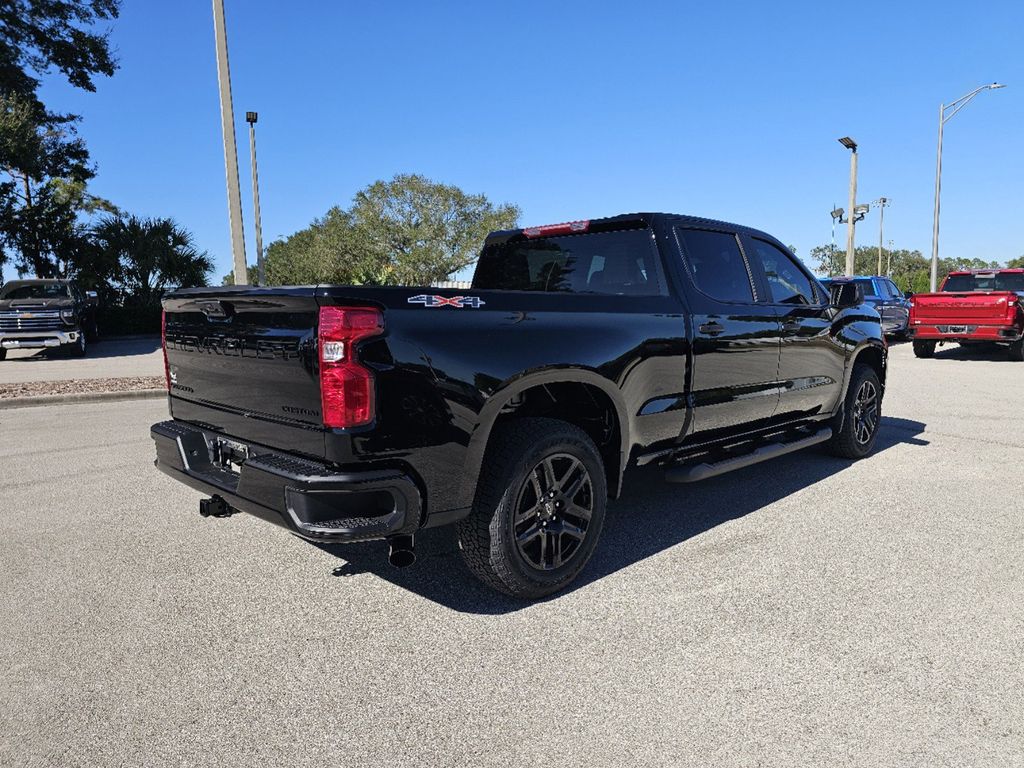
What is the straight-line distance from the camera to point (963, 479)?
556 centimetres

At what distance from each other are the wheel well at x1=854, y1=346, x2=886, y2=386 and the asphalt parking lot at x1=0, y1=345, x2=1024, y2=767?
1.58 metres

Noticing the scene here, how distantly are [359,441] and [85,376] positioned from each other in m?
12.1

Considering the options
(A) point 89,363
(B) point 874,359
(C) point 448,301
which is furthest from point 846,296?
(A) point 89,363

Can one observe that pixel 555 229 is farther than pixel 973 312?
No

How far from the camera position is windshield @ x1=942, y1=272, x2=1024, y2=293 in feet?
50.4

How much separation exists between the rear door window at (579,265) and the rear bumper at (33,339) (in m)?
14.9

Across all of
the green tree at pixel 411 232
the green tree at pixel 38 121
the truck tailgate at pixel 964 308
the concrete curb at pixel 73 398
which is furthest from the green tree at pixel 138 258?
the green tree at pixel 411 232

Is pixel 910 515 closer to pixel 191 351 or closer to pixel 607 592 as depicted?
pixel 607 592

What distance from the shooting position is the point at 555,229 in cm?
470

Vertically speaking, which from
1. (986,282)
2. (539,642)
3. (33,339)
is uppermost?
(986,282)

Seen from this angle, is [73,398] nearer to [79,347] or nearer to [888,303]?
[79,347]

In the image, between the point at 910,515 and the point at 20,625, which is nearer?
the point at 20,625

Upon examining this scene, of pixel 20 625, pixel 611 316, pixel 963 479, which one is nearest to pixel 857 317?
pixel 963 479

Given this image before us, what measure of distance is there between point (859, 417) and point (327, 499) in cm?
508
